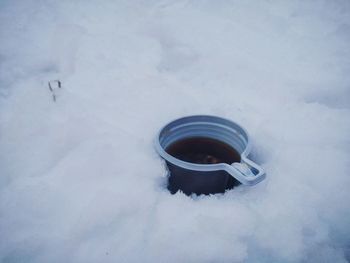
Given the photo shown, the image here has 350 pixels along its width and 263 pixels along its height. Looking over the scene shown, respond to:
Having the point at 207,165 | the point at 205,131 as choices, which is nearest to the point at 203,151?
the point at 205,131

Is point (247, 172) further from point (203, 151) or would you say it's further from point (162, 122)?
point (162, 122)

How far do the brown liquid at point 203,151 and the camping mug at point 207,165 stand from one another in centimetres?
2

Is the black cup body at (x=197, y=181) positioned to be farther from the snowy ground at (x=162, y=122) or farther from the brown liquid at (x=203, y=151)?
the brown liquid at (x=203, y=151)

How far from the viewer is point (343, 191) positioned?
0.89 metres

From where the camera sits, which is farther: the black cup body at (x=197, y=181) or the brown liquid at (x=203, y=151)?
the brown liquid at (x=203, y=151)

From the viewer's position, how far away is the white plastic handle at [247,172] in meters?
0.78

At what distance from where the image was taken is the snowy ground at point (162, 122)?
2.53 feet

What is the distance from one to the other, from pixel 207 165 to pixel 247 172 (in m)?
0.12

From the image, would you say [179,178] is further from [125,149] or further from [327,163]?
[327,163]

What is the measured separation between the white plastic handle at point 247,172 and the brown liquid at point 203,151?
0.21m

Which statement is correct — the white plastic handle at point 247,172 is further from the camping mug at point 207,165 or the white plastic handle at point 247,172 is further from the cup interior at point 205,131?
the cup interior at point 205,131

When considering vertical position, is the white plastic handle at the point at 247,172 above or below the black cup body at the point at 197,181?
above

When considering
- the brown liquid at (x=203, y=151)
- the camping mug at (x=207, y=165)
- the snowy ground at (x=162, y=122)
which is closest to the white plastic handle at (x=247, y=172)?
the camping mug at (x=207, y=165)

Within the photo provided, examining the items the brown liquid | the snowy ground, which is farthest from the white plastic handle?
the brown liquid
